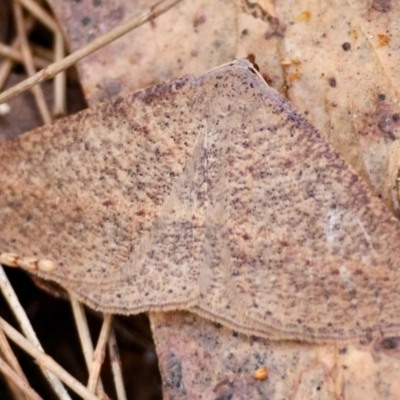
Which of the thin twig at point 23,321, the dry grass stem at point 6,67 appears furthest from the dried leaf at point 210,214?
the dry grass stem at point 6,67

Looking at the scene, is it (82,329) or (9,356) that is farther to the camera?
(82,329)

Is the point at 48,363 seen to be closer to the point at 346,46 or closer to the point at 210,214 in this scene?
the point at 210,214

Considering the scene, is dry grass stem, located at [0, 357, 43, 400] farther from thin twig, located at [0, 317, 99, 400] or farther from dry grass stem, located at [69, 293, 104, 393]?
dry grass stem, located at [69, 293, 104, 393]

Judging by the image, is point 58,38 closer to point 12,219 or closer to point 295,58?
point 12,219

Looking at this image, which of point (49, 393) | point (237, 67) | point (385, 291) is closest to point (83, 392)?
point (49, 393)

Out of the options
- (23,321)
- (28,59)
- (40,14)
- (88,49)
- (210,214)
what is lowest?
(23,321)

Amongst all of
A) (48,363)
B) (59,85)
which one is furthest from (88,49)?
(48,363)

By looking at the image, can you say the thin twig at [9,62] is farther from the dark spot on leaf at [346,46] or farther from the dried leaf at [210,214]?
the dark spot on leaf at [346,46]
